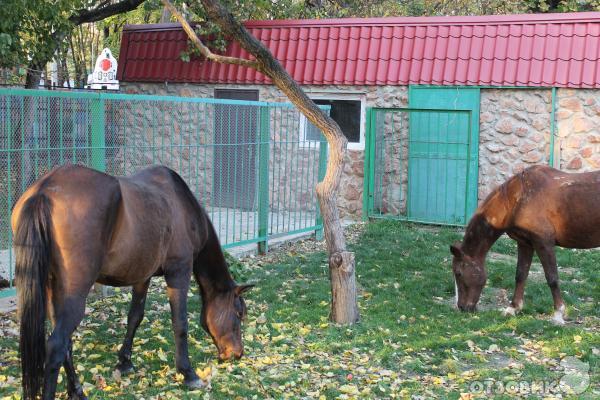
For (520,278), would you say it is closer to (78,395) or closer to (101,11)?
(78,395)

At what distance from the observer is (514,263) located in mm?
8859

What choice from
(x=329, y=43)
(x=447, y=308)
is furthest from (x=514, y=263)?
(x=329, y=43)

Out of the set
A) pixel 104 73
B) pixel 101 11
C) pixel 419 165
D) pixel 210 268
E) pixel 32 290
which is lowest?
pixel 210 268

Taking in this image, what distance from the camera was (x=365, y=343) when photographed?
19.2 feet

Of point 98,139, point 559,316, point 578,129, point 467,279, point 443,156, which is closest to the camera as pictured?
point 559,316

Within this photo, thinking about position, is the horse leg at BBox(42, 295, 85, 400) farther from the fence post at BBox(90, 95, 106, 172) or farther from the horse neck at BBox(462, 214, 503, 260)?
the horse neck at BBox(462, 214, 503, 260)

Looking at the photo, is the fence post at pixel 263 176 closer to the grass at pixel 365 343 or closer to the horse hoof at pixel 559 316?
the grass at pixel 365 343

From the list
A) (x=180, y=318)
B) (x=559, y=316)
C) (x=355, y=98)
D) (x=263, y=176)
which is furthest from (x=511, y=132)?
(x=180, y=318)

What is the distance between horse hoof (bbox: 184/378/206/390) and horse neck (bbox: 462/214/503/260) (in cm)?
308

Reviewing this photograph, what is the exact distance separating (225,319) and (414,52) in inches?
286

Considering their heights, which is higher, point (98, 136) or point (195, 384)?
point (98, 136)

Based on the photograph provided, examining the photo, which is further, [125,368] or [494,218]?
[494,218]

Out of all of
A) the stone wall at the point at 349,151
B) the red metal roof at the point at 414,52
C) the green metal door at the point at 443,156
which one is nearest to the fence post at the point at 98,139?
the stone wall at the point at 349,151

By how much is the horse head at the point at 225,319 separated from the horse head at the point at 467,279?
240cm
